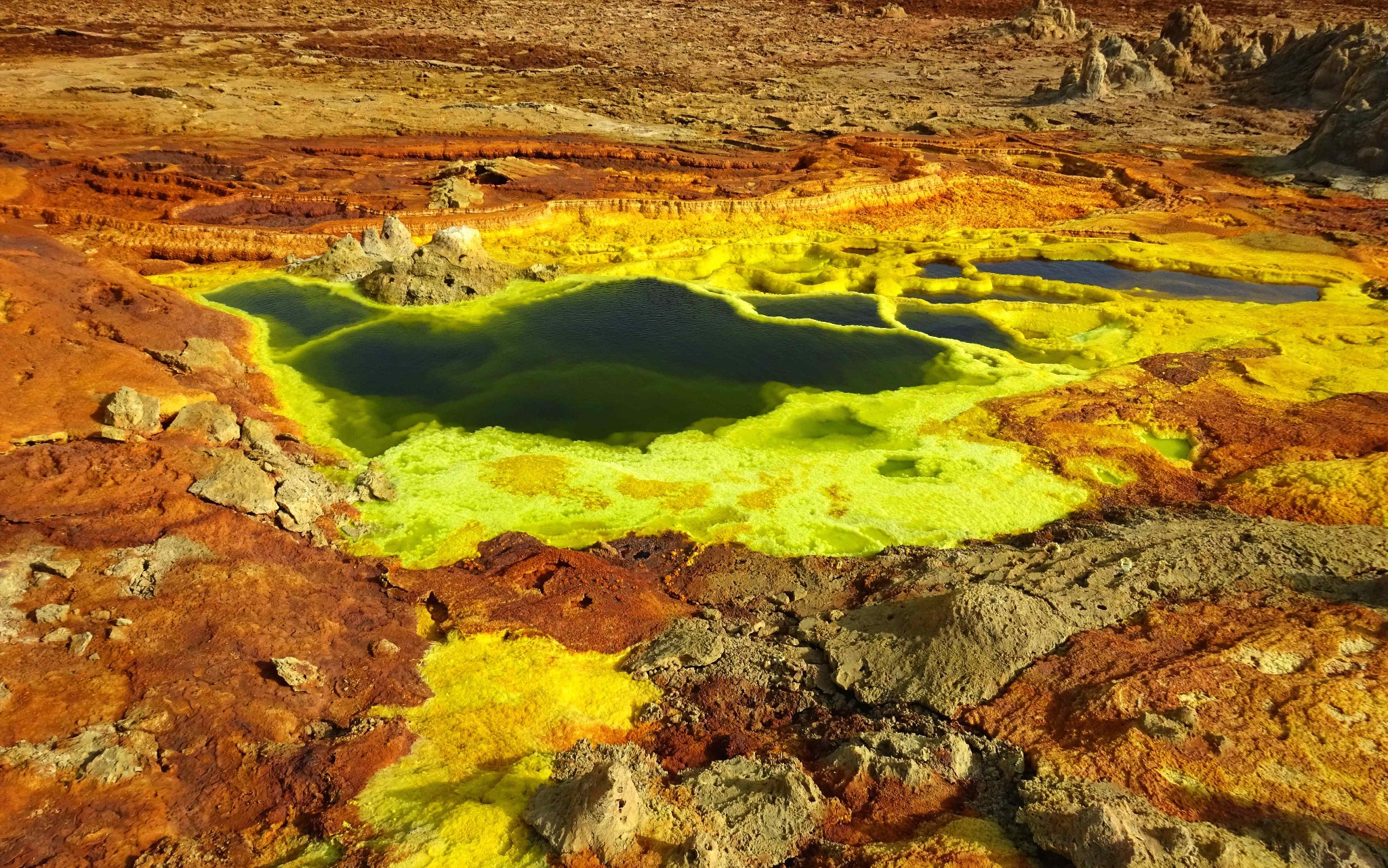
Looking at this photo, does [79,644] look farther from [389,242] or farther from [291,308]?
[389,242]

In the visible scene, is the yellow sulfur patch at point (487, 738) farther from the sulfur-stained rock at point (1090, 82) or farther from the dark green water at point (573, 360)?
the sulfur-stained rock at point (1090, 82)

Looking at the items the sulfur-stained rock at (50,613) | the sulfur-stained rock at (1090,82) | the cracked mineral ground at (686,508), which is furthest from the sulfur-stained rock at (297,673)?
the sulfur-stained rock at (1090,82)

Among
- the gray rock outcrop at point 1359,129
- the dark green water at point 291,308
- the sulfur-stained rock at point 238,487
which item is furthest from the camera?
the gray rock outcrop at point 1359,129

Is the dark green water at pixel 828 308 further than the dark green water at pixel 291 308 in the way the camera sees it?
Yes

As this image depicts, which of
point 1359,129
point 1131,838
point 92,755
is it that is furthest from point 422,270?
point 1359,129

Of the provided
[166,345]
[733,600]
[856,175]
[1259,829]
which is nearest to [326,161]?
[166,345]

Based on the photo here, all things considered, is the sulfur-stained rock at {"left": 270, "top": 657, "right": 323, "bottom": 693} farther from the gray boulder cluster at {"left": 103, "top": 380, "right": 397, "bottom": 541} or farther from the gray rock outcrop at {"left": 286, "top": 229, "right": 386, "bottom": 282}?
the gray rock outcrop at {"left": 286, "top": 229, "right": 386, "bottom": 282}

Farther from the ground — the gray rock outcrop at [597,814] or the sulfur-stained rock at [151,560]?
the gray rock outcrop at [597,814]

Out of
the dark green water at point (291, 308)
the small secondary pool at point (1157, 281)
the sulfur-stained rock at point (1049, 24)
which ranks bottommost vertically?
the dark green water at point (291, 308)
